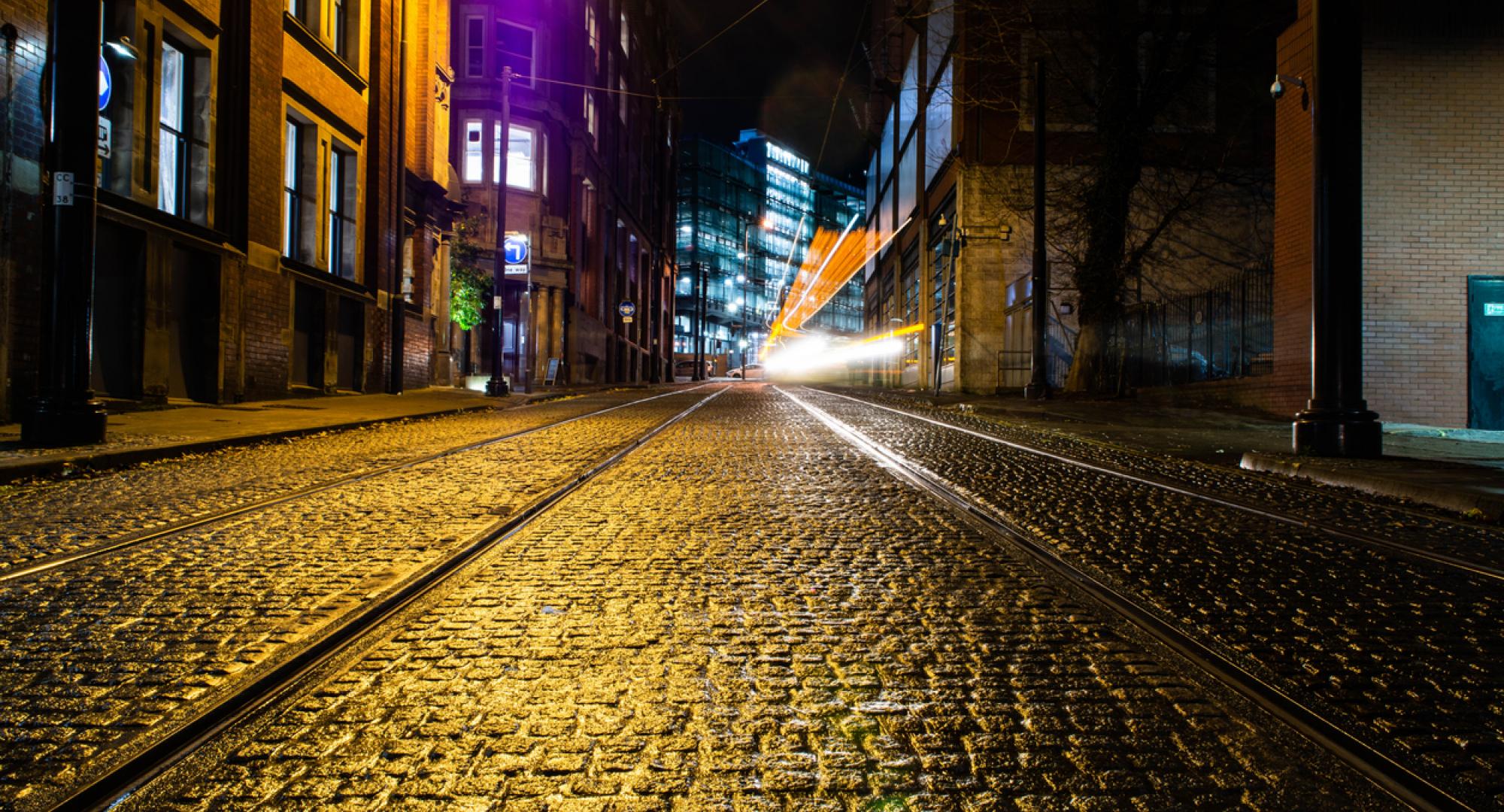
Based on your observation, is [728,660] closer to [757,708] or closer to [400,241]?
[757,708]

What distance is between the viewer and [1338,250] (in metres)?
7.87

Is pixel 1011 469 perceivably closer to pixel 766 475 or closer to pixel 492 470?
pixel 766 475

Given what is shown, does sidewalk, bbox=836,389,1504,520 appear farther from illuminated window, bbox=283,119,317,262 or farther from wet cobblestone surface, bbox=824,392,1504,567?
illuminated window, bbox=283,119,317,262

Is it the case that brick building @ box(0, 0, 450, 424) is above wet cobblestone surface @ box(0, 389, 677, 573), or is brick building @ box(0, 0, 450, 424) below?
above

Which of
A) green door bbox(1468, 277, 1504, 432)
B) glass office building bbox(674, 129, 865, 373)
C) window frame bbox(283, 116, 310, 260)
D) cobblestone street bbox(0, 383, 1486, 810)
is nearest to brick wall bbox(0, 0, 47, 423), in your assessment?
cobblestone street bbox(0, 383, 1486, 810)

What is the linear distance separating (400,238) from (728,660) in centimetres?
2204

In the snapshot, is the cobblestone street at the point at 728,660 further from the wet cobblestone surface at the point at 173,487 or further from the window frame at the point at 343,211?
the window frame at the point at 343,211

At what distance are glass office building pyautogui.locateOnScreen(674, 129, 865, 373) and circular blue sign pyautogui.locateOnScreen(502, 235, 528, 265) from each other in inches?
1822

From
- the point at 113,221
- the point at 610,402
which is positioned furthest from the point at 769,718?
the point at 610,402

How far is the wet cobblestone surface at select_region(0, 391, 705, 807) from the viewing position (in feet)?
7.05

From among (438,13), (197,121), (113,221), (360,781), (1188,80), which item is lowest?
(360,781)

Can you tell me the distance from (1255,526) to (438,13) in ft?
86.7

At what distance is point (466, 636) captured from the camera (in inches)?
116

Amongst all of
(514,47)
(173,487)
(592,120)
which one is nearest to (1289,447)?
(173,487)
